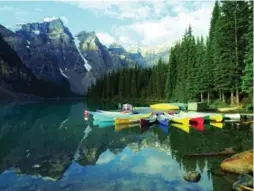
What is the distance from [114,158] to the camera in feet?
76.5

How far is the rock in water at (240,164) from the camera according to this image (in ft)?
54.7

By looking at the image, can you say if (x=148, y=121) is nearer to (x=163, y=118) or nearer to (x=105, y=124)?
(x=163, y=118)

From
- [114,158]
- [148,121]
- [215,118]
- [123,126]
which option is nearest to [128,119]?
[123,126]

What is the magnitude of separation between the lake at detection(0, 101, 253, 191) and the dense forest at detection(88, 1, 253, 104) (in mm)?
14438

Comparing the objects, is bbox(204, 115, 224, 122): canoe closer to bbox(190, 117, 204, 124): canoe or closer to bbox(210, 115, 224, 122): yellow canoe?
bbox(210, 115, 224, 122): yellow canoe

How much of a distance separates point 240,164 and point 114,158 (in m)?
9.61

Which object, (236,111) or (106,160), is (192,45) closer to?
(236,111)

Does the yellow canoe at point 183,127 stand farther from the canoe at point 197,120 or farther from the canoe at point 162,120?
the canoe at point 197,120

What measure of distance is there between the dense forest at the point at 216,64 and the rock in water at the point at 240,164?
24.5 meters

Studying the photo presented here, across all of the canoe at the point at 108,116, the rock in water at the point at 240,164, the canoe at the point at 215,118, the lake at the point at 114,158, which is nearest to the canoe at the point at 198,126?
the lake at the point at 114,158

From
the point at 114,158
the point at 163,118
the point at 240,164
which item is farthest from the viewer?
the point at 163,118

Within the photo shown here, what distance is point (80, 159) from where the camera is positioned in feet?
75.2

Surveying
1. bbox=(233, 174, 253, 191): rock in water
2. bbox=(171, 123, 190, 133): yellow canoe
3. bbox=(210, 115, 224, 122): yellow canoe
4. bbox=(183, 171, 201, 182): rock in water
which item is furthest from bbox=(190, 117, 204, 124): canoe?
bbox=(233, 174, 253, 191): rock in water

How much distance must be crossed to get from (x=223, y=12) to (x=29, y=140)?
38649mm
